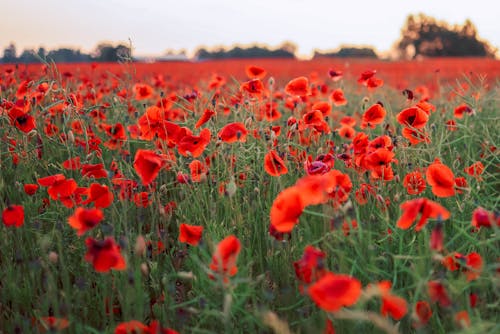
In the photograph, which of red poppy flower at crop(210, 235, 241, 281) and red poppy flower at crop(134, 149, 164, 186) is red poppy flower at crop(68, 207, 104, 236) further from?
red poppy flower at crop(210, 235, 241, 281)

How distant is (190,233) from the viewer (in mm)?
1468

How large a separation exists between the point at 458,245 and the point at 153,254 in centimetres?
106

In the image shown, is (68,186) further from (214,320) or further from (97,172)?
(214,320)

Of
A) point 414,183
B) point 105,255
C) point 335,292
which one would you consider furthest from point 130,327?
point 414,183

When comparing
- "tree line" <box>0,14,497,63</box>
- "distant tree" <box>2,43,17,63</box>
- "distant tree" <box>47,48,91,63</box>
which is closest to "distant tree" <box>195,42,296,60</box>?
Result: "tree line" <box>0,14,497,63</box>

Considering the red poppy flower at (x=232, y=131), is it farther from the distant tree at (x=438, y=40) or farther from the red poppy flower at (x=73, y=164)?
the distant tree at (x=438, y=40)

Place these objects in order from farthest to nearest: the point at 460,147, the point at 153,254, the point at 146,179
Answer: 1. the point at 460,147
2. the point at 153,254
3. the point at 146,179

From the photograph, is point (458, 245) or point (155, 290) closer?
point (155, 290)

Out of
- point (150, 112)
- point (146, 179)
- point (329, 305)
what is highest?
point (150, 112)

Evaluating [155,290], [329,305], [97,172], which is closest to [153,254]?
[155,290]

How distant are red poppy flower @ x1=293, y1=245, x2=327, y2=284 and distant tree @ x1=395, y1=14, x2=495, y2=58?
4020 centimetres

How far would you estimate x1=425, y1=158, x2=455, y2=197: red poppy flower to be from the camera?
4.65ft

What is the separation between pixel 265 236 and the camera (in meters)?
1.91

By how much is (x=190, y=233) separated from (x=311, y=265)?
18.9 inches
